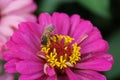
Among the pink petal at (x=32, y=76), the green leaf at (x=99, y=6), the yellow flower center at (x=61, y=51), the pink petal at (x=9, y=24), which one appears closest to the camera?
the pink petal at (x=32, y=76)

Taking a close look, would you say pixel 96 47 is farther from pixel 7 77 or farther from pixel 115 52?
pixel 115 52

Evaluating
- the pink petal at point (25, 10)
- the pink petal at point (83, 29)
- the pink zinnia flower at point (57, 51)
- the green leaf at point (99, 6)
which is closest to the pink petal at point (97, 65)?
the pink zinnia flower at point (57, 51)

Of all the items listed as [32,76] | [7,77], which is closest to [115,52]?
[7,77]

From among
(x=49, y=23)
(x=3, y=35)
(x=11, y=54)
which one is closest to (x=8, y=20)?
(x=3, y=35)

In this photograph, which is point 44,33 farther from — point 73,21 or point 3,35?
point 3,35

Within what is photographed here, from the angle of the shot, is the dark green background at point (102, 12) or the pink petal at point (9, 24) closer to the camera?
the pink petal at point (9, 24)

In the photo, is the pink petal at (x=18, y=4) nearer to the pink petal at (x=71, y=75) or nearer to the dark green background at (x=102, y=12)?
the dark green background at (x=102, y=12)

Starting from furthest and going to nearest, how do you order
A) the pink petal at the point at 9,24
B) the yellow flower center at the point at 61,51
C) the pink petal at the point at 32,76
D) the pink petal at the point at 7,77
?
the pink petal at the point at 9,24 → the pink petal at the point at 7,77 → the yellow flower center at the point at 61,51 → the pink petal at the point at 32,76

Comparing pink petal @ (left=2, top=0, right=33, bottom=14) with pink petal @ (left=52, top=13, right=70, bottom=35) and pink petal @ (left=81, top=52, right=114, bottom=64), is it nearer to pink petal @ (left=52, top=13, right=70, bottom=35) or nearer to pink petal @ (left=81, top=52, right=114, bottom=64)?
pink petal @ (left=52, top=13, right=70, bottom=35)
